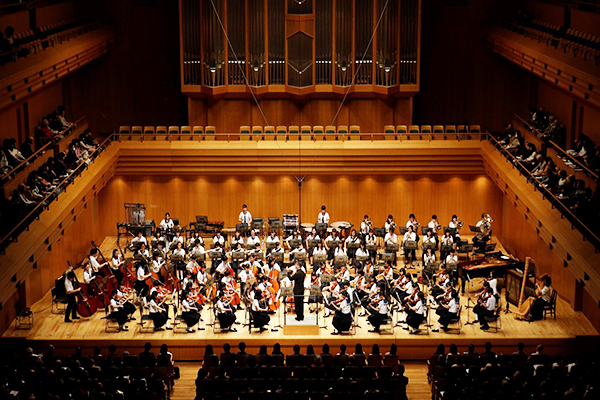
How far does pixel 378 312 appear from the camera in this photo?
14422 millimetres

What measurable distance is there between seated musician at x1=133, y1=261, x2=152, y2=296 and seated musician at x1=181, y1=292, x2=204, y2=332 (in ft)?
3.48

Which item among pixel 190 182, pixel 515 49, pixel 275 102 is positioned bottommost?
pixel 190 182

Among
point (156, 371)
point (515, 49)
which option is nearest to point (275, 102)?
point (515, 49)

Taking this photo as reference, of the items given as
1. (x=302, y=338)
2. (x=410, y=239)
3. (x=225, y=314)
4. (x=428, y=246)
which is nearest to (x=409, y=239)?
(x=410, y=239)

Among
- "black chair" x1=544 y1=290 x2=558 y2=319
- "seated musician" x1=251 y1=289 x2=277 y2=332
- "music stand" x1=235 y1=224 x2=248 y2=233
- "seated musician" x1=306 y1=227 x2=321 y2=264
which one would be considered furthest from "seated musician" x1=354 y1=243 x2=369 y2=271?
"black chair" x1=544 y1=290 x2=558 y2=319

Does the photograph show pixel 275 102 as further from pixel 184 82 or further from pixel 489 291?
pixel 489 291

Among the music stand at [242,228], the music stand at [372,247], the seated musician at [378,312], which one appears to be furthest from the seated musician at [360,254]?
the music stand at [242,228]

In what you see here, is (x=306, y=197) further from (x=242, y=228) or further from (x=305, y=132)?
(x=242, y=228)

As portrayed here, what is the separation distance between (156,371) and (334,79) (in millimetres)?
9525

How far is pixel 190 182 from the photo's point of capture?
1975cm

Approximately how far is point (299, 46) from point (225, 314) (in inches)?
296

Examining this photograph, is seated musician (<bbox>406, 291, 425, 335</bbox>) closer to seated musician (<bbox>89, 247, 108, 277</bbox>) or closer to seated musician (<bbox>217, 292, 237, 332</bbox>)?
seated musician (<bbox>217, 292, 237, 332</bbox>)

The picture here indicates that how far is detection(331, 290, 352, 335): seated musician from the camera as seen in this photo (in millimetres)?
14273

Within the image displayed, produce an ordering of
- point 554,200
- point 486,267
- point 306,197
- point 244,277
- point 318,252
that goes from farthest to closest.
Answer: point 306,197 → point 318,252 → point 486,267 → point 244,277 → point 554,200
